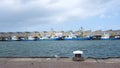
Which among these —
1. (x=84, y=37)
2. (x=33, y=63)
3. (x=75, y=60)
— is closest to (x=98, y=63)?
(x=75, y=60)

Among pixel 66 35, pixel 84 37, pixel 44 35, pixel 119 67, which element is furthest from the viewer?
pixel 44 35

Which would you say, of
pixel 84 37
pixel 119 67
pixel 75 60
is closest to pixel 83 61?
pixel 75 60

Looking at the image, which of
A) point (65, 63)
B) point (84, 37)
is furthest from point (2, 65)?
point (84, 37)

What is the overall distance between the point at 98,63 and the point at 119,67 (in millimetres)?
577

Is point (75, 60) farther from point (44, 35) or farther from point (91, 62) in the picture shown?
point (44, 35)

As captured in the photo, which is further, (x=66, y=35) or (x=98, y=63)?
(x=66, y=35)

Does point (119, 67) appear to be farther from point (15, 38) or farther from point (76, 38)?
point (15, 38)

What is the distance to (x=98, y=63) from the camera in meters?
7.60

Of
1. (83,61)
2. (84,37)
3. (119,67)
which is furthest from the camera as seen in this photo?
(84,37)

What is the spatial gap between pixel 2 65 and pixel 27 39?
135 metres

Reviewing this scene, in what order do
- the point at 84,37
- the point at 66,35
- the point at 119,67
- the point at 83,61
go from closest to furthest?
the point at 119,67 → the point at 83,61 → the point at 84,37 → the point at 66,35

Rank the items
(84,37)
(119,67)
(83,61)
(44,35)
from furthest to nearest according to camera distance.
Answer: (44,35) → (84,37) → (83,61) → (119,67)

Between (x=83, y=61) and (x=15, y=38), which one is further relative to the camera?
(x=15, y=38)

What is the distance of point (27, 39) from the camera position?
142m
